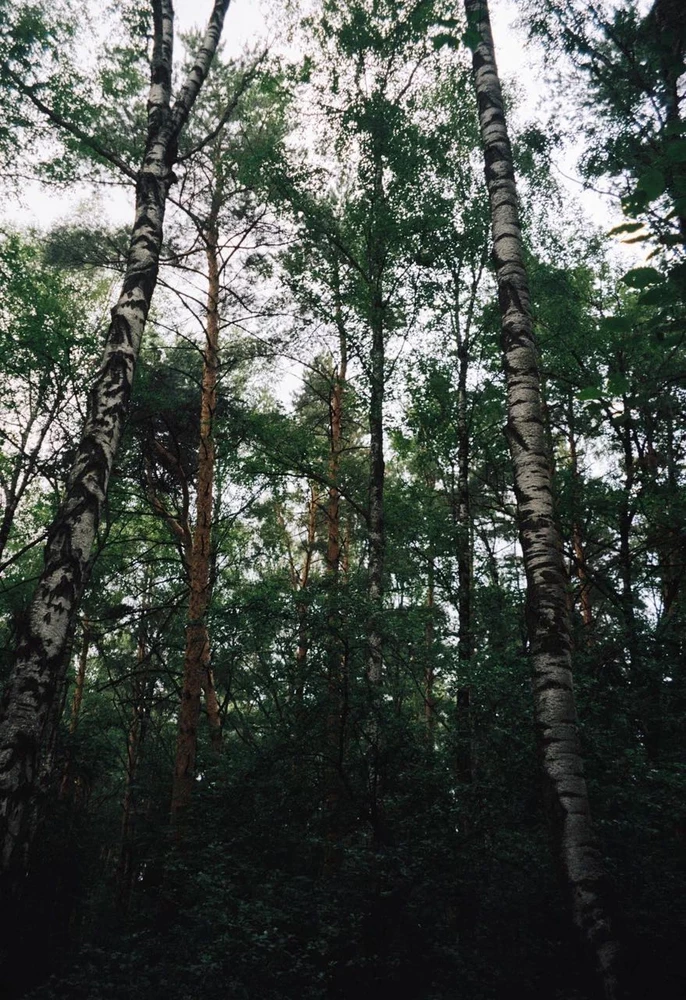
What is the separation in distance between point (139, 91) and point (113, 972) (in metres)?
13.0

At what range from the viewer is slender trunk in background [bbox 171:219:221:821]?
8633mm

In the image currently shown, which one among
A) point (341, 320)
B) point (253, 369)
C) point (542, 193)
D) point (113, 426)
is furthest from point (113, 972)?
point (542, 193)

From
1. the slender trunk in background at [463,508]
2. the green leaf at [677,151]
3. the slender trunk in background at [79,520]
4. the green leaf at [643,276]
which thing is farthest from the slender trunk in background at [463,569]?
the green leaf at [677,151]

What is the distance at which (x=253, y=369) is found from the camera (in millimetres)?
14359

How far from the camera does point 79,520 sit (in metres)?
4.52

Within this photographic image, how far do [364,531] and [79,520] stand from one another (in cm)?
1378

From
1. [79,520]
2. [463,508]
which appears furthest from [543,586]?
[463,508]

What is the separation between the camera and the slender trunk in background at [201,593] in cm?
863

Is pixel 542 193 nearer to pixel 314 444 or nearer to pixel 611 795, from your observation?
pixel 314 444

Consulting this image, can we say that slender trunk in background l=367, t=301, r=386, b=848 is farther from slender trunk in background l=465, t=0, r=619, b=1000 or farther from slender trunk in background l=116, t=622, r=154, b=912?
slender trunk in background l=116, t=622, r=154, b=912

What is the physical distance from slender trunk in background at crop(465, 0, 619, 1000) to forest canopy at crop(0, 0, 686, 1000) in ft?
0.08

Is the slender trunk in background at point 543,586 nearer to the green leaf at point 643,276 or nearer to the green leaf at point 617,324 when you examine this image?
the green leaf at point 643,276

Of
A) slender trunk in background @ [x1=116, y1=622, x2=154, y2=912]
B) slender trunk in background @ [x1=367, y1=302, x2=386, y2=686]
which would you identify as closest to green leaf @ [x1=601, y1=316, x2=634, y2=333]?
slender trunk in background @ [x1=367, y1=302, x2=386, y2=686]

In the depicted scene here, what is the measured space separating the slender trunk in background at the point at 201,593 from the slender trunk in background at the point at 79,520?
2.05m
